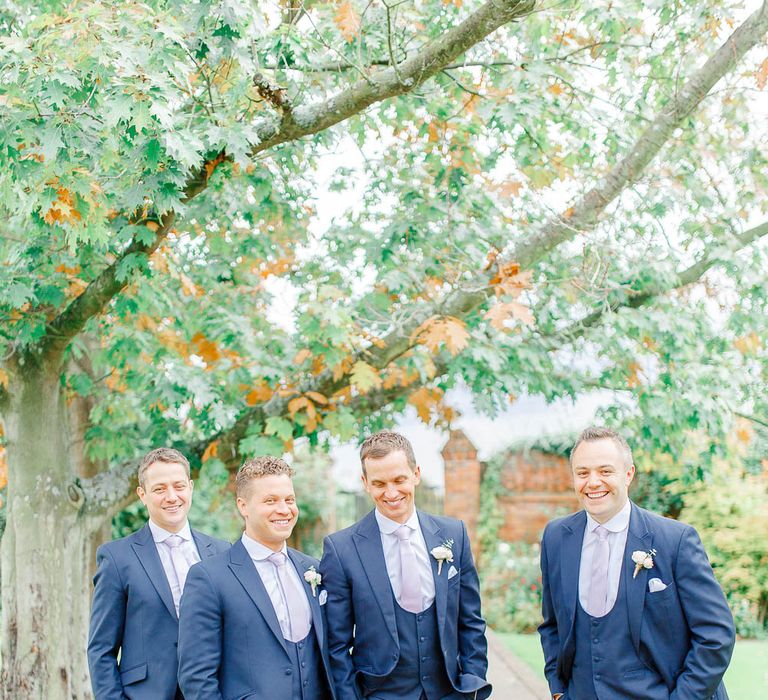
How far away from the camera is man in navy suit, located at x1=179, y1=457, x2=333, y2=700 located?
3053 millimetres

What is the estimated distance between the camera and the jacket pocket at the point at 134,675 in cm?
346

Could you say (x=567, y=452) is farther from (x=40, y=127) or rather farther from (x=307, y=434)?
(x=40, y=127)

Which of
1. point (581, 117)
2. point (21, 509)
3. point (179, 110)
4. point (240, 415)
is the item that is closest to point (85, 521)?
point (21, 509)

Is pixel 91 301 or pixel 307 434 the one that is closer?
pixel 91 301

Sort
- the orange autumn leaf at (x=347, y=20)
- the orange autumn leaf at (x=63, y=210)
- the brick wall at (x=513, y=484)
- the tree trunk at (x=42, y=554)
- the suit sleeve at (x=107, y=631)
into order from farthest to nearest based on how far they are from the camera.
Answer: the brick wall at (x=513, y=484)
the tree trunk at (x=42, y=554)
the orange autumn leaf at (x=347, y=20)
the orange autumn leaf at (x=63, y=210)
the suit sleeve at (x=107, y=631)

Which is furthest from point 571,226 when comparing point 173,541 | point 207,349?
point 173,541

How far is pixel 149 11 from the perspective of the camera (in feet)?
12.9

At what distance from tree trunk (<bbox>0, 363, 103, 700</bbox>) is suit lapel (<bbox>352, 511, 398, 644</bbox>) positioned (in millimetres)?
3536

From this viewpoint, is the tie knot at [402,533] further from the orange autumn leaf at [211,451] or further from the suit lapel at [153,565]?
the orange autumn leaf at [211,451]

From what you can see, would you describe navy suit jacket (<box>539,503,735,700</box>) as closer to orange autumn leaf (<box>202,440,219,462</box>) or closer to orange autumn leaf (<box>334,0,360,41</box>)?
orange autumn leaf (<box>334,0,360,41</box>)

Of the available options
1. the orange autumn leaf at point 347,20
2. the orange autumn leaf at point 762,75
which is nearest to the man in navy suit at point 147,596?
the orange autumn leaf at point 347,20

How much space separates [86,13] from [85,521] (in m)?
3.73

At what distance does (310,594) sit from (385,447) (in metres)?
0.60

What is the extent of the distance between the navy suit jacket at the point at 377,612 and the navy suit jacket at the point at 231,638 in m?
0.13
